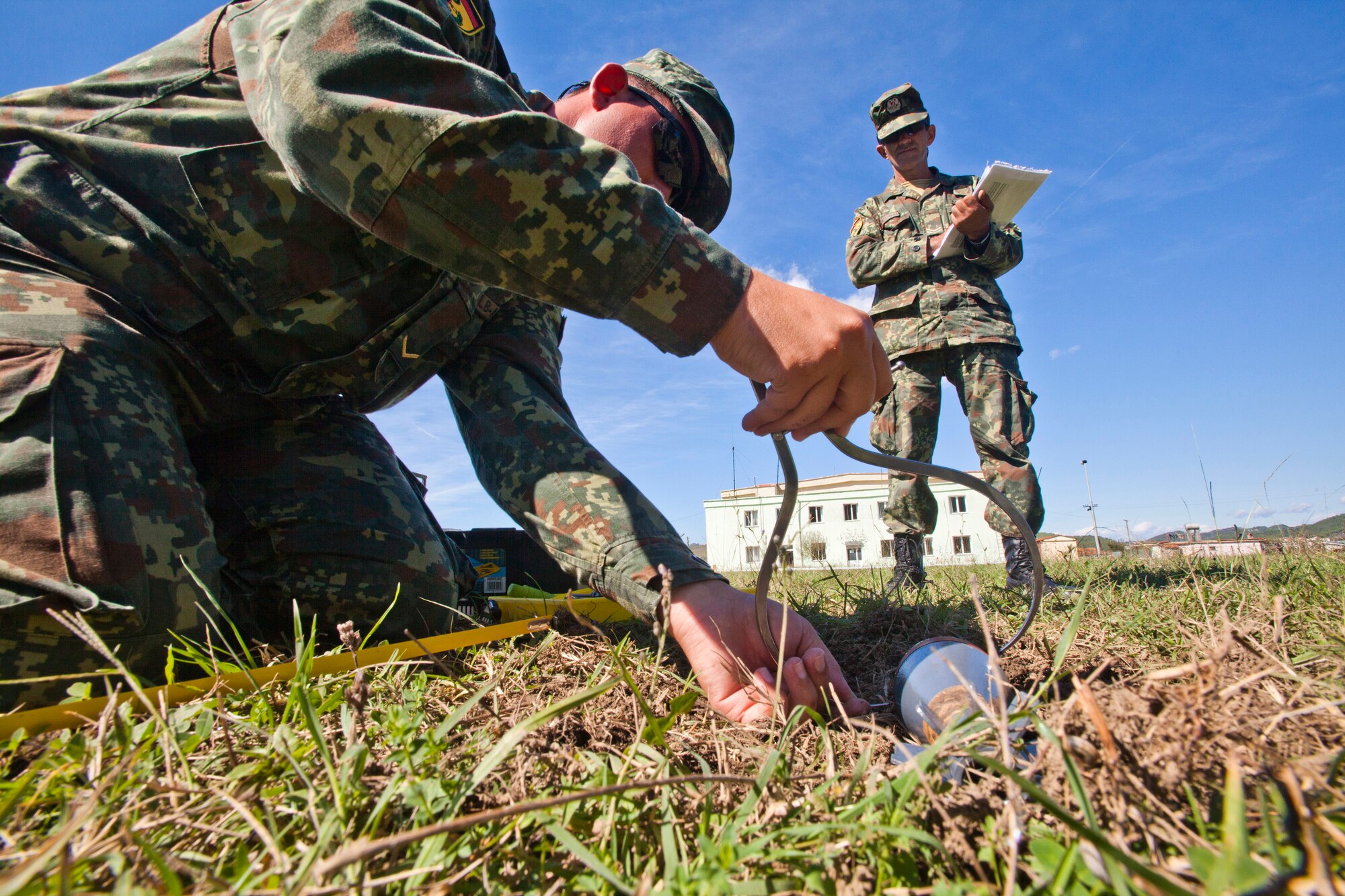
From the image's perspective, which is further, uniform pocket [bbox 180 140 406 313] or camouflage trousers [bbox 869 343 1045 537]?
camouflage trousers [bbox 869 343 1045 537]

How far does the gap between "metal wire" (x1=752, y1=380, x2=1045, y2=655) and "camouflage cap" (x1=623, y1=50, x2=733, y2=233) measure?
4.70 feet

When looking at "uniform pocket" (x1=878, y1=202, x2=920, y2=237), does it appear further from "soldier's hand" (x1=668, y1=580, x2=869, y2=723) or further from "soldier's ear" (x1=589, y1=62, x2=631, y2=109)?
"soldier's hand" (x1=668, y1=580, x2=869, y2=723)

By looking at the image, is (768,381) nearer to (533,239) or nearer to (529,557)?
(533,239)

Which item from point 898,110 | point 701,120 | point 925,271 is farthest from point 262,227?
point 898,110

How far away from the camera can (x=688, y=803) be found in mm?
859

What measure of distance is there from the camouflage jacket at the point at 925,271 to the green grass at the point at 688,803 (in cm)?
320

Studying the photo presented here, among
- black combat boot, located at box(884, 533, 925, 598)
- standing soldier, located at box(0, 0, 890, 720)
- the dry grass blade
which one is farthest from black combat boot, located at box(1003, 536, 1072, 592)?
the dry grass blade

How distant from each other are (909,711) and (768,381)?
25.9 inches

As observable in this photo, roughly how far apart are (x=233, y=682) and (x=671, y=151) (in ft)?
6.52

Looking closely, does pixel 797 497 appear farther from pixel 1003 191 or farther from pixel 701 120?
pixel 1003 191

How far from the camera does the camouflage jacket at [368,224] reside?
1.24 meters

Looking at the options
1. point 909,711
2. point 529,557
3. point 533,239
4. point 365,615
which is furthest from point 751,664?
point 529,557

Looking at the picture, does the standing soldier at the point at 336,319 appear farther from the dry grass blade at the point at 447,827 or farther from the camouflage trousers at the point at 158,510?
the dry grass blade at the point at 447,827

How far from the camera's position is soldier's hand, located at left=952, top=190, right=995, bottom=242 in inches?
150
